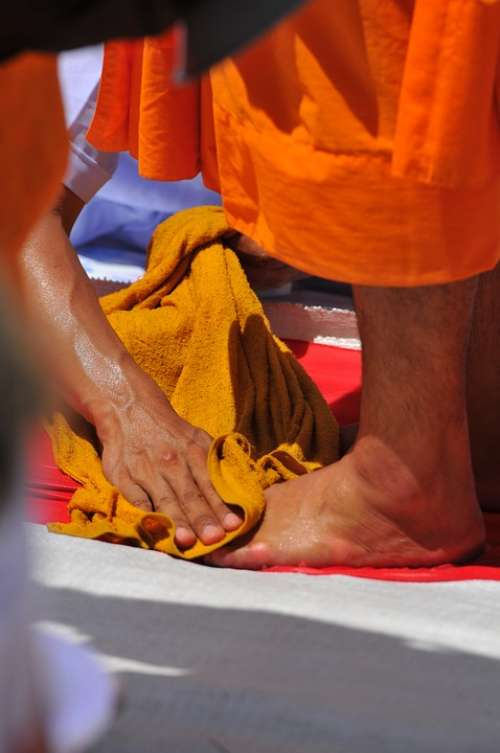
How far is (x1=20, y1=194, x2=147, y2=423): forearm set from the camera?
1.70 m

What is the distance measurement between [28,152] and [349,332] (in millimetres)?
1672

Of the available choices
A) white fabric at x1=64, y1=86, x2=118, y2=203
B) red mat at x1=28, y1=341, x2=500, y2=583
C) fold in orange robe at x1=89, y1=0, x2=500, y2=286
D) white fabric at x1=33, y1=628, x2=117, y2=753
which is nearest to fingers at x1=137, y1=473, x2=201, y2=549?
red mat at x1=28, y1=341, x2=500, y2=583

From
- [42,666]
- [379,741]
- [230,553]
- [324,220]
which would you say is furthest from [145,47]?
[42,666]

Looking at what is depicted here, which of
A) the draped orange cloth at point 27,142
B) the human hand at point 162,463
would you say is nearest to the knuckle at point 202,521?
the human hand at point 162,463

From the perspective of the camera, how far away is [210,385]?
1850 millimetres

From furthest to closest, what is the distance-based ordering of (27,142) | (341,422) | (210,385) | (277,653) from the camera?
(341,422) → (210,385) → (277,653) → (27,142)

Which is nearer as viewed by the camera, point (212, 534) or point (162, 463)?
point (212, 534)

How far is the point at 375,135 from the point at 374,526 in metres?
0.46

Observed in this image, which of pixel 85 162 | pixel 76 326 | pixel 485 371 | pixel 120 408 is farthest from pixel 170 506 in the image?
pixel 85 162

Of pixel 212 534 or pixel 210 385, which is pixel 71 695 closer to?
pixel 212 534

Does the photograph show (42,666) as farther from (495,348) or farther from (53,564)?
(495,348)

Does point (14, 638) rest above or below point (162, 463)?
above

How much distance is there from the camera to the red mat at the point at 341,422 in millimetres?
1462

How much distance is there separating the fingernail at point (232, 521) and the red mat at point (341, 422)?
7cm
